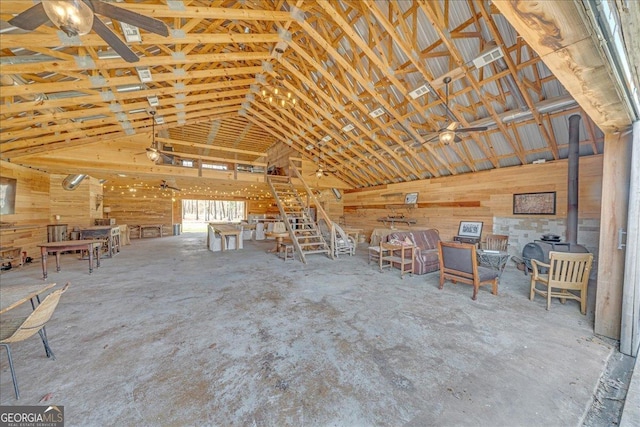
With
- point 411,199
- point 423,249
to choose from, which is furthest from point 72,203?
point 411,199

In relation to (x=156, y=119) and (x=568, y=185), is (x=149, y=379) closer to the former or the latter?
(x=156, y=119)

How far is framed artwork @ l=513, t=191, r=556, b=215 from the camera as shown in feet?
20.5

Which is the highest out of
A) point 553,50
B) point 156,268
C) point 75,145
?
point 75,145

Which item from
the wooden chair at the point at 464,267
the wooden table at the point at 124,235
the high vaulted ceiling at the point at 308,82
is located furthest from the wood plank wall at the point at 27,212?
the wooden chair at the point at 464,267

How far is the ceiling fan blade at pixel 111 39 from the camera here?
2.30m

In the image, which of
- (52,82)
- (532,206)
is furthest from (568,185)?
(52,82)

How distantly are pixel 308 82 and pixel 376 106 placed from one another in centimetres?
199

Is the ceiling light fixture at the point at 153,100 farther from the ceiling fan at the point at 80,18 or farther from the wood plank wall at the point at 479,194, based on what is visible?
the wood plank wall at the point at 479,194

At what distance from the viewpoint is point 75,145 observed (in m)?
7.03

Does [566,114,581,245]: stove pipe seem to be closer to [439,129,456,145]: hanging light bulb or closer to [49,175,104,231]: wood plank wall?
[439,129,456,145]: hanging light bulb

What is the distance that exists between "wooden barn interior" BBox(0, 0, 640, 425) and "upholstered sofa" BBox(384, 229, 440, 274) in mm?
814

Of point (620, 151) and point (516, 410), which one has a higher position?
point (620, 151)

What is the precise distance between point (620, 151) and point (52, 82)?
9299 mm

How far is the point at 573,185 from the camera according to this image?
5508mm
